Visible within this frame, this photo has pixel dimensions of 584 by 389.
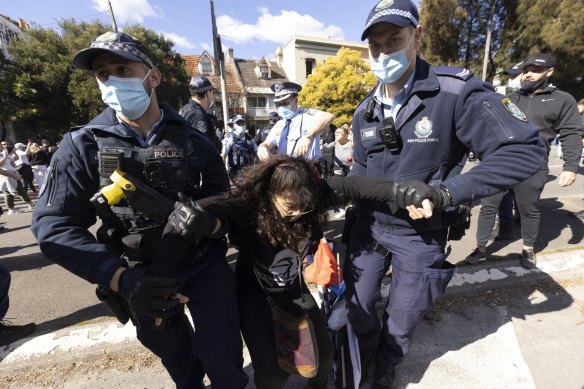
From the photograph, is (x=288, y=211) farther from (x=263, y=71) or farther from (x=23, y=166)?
(x=263, y=71)

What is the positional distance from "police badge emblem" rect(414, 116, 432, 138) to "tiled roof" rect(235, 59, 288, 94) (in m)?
27.3

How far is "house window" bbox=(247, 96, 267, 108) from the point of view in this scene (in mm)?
28003

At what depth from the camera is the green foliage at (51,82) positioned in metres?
15.3

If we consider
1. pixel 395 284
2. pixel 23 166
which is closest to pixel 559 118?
pixel 395 284

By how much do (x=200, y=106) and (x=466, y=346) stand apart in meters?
3.78

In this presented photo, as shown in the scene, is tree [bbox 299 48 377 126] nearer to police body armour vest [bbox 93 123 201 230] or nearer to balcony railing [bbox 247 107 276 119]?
balcony railing [bbox 247 107 276 119]

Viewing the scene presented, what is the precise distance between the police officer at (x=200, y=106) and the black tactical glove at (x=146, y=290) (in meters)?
2.45

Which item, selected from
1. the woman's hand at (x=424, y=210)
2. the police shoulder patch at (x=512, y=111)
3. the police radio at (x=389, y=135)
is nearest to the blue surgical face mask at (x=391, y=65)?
the police radio at (x=389, y=135)

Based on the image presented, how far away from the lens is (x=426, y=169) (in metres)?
1.61

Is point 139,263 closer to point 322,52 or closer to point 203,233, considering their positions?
point 203,233

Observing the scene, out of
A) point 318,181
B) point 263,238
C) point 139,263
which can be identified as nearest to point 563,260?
point 318,181

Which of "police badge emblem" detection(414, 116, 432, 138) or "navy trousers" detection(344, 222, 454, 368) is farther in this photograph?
"navy trousers" detection(344, 222, 454, 368)

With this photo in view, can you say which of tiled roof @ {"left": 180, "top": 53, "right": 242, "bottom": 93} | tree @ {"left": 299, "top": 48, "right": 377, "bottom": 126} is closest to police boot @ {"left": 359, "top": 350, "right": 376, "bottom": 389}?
tree @ {"left": 299, "top": 48, "right": 377, "bottom": 126}

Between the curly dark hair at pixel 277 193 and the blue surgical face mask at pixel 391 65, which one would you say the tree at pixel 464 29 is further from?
the curly dark hair at pixel 277 193
